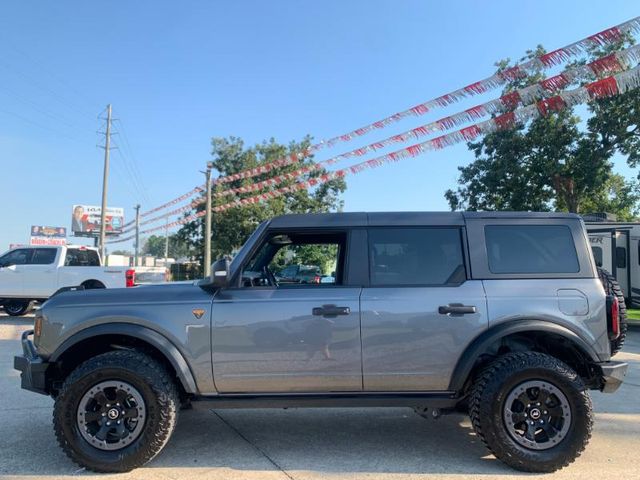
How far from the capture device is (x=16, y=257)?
14.1m

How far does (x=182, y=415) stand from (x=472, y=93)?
323 inches

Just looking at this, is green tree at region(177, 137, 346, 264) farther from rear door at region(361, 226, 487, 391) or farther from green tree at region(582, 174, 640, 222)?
rear door at region(361, 226, 487, 391)

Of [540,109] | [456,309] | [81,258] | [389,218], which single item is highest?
[540,109]

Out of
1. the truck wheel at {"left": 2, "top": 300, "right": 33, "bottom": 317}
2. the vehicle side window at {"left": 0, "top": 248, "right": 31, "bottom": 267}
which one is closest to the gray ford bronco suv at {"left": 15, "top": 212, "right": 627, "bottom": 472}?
the vehicle side window at {"left": 0, "top": 248, "right": 31, "bottom": 267}

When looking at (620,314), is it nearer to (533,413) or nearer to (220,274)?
(533,413)

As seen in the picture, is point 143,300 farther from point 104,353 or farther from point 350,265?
point 350,265

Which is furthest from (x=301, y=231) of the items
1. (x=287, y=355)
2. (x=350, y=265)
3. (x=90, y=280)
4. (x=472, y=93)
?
(x=90, y=280)

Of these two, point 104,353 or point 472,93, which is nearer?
point 104,353

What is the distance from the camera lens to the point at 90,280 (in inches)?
556

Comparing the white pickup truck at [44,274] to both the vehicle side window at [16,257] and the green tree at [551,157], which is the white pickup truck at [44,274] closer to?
the vehicle side window at [16,257]

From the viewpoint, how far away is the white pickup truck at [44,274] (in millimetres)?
13852

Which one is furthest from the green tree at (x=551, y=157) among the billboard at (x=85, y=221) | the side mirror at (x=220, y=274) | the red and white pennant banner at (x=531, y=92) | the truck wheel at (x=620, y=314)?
the billboard at (x=85, y=221)

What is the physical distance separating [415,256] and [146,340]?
2197 mm

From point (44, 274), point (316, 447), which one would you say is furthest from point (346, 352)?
point (44, 274)
